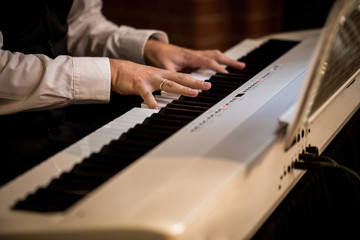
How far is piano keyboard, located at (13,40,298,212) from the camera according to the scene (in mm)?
758

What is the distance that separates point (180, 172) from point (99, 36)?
95 centimetres

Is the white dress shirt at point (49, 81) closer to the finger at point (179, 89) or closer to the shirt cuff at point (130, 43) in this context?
the finger at point (179, 89)

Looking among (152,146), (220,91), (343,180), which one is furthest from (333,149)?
(152,146)

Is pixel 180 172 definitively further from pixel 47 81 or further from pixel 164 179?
pixel 47 81

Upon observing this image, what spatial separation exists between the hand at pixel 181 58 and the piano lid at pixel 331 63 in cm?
41

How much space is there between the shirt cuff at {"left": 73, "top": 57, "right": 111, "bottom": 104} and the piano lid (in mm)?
487

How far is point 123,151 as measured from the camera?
88cm

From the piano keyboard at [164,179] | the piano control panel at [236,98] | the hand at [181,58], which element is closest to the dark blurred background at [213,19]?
the hand at [181,58]

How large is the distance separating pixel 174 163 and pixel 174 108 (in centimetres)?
31

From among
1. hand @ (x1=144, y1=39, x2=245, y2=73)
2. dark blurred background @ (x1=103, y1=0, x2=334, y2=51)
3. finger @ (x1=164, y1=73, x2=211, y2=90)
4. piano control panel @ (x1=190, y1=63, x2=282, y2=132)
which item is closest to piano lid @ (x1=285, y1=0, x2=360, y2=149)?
piano control panel @ (x1=190, y1=63, x2=282, y2=132)

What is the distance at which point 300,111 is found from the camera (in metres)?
0.75

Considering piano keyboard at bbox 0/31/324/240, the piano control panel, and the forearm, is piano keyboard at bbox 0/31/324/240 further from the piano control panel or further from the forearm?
the forearm

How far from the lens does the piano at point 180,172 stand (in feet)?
2.16

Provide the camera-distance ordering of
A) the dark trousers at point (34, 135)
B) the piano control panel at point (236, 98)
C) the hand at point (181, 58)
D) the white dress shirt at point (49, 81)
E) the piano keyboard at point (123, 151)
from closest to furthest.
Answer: the piano keyboard at point (123, 151) → the piano control panel at point (236, 98) → the white dress shirt at point (49, 81) → the dark trousers at point (34, 135) → the hand at point (181, 58)
